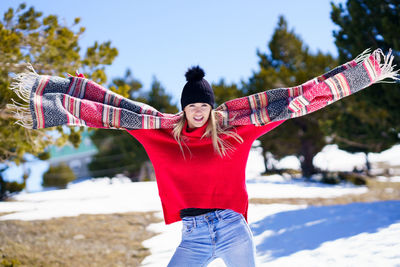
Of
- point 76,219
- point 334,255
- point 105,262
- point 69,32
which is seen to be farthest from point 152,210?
point 334,255

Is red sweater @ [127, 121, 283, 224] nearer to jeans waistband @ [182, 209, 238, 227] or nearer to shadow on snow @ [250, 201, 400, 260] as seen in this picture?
jeans waistband @ [182, 209, 238, 227]

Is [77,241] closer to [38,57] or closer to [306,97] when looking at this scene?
[38,57]

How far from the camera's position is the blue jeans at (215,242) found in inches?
90.3

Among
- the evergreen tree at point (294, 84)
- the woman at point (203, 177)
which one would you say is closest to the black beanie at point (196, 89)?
the woman at point (203, 177)

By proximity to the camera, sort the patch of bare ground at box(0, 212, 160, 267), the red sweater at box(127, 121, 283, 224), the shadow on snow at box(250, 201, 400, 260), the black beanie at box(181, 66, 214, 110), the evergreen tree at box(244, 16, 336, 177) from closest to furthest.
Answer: the red sweater at box(127, 121, 283, 224)
the black beanie at box(181, 66, 214, 110)
the patch of bare ground at box(0, 212, 160, 267)
the shadow on snow at box(250, 201, 400, 260)
the evergreen tree at box(244, 16, 336, 177)

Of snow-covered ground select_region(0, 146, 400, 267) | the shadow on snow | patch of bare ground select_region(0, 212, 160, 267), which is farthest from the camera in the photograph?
the shadow on snow

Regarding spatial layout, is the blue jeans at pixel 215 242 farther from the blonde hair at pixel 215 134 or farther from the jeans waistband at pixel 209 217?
the blonde hair at pixel 215 134

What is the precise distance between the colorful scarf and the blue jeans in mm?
A: 735

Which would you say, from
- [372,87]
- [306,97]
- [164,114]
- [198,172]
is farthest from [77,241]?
[372,87]

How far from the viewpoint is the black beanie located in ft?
8.67

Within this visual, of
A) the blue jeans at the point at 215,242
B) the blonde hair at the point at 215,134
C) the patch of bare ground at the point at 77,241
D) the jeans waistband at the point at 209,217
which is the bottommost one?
the patch of bare ground at the point at 77,241

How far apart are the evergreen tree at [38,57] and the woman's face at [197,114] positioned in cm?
399

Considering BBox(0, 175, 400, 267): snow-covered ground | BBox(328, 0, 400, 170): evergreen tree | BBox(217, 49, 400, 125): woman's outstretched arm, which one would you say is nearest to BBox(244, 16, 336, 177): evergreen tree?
BBox(328, 0, 400, 170): evergreen tree

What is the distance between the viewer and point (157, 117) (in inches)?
105
